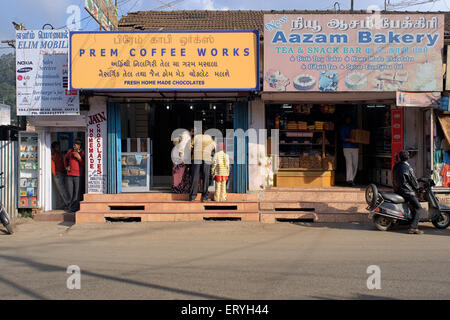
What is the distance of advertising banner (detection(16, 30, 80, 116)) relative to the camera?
33.5ft

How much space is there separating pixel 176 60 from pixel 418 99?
6087 millimetres

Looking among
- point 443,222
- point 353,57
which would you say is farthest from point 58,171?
point 443,222

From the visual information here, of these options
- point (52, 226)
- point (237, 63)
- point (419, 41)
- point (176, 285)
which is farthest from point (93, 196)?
point (419, 41)

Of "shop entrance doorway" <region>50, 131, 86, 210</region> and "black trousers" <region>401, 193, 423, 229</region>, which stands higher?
"shop entrance doorway" <region>50, 131, 86, 210</region>

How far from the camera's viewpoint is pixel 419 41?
32.0 feet

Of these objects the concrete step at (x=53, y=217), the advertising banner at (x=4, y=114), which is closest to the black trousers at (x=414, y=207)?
the concrete step at (x=53, y=217)

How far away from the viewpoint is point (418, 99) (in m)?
9.77

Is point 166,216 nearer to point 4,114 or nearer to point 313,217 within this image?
point 313,217

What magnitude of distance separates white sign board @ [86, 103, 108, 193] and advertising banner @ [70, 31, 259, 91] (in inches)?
46.1

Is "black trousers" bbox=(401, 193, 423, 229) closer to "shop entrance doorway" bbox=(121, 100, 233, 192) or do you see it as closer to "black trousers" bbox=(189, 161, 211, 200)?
"black trousers" bbox=(189, 161, 211, 200)

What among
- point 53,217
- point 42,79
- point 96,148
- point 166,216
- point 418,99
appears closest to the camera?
point 166,216

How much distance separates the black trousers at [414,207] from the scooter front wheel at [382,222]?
1.58 ft

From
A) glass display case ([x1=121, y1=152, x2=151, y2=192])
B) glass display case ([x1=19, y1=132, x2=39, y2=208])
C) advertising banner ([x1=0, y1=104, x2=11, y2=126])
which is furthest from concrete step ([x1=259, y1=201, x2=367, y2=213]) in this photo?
advertising banner ([x1=0, y1=104, x2=11, y2=126])
